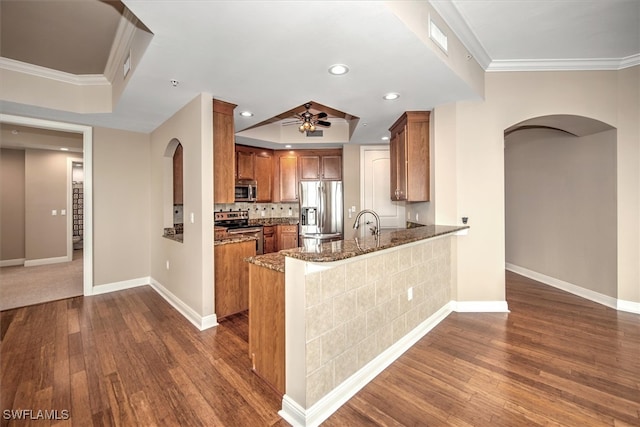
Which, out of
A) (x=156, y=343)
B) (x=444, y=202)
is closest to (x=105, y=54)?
(x=156, y=343)

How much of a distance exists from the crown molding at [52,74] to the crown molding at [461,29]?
3862mm

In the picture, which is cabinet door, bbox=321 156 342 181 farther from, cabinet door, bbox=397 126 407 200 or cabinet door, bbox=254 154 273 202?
cabinet door, bbox=397 126 407 200

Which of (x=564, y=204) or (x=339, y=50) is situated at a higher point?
(x=339, y=50)

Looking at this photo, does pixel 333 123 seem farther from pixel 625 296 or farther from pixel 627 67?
pixel 625 296

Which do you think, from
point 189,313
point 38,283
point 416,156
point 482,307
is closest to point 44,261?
point 38,283

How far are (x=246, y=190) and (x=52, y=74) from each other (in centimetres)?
304

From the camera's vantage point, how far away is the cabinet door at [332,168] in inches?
230

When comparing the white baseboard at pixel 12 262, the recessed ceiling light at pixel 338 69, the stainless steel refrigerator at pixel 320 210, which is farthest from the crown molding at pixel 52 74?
the white baseboard at pixel 12 262

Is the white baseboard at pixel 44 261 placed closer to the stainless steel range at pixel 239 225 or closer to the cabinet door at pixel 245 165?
the stainless steel range at pixel 239 225

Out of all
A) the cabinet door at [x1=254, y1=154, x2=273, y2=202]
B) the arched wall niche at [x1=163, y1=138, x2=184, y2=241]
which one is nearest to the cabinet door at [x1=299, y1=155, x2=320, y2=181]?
the cabinet door at [x1=254, y1=154, x2=273, y2=202]

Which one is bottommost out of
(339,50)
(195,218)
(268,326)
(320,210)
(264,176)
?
(268,326)

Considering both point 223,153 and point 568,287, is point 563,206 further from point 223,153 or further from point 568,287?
point 223,153

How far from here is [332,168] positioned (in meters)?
5.85

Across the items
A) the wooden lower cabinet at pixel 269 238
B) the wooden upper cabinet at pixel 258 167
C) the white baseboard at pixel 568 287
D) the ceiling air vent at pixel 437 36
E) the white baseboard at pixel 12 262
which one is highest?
the ceiling air vent at pixel 437 36
